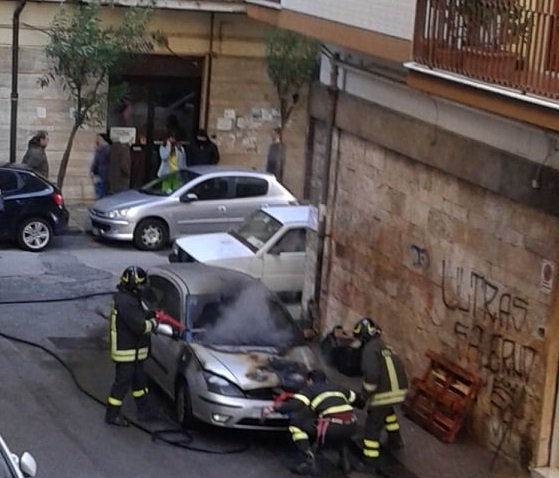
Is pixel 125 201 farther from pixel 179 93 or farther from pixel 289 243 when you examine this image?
pixel 179 93

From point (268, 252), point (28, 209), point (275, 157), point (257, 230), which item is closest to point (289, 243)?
point (268, 252)

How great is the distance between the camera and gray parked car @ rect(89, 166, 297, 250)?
23.6 m

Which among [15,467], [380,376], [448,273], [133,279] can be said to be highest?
[448,273]

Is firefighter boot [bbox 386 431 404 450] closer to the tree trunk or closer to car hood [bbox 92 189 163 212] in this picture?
car hood [bbox 92 189 163 212]

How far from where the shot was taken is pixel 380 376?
1403cm

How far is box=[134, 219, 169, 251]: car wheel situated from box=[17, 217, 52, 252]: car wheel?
1521 millimetres

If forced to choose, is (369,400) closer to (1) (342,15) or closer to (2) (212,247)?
(1) (342,15)

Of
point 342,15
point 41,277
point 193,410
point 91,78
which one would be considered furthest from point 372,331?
point 91,78

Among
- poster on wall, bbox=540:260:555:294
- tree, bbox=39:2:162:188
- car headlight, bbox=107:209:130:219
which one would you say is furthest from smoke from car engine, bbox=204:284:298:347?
tree, bbox=39:2:162:188

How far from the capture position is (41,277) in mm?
21109

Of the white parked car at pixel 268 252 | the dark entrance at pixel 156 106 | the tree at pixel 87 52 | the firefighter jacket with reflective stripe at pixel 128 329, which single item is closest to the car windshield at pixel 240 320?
the firefighter jacket with reflective stripe at pixel 128 329

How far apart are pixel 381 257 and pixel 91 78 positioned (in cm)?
1067

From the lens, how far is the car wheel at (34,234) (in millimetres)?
22672

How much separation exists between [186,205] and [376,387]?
1035 centimetres
